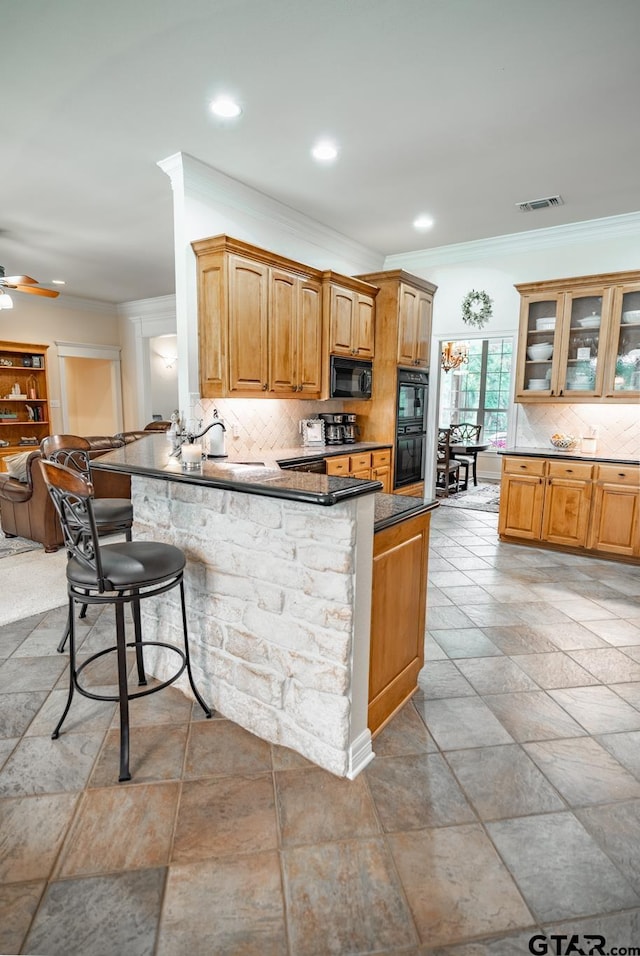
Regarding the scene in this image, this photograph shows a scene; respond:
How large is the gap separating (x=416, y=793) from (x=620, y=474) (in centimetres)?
369

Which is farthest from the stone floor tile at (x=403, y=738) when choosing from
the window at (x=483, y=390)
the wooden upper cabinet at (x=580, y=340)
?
the window at (x=483, y=390)

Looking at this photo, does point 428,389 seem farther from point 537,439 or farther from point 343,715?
point 343,715

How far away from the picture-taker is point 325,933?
135 centimetres

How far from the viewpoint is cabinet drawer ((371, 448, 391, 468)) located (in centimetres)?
534

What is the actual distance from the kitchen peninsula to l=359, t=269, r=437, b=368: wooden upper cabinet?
357cm

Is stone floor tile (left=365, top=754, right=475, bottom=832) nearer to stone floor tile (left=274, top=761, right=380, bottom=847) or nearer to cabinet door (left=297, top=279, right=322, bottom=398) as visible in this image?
stone floor tile (left=274, top=761, right=380, bottom=847)

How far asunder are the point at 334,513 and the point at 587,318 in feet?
14.6

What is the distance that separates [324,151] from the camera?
3594 millimetres

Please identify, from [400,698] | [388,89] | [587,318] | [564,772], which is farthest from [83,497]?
[587,318]

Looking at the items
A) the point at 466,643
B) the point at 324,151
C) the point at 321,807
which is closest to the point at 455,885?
the point at 321,807

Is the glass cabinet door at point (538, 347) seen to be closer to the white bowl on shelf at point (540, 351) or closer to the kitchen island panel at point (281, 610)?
the white bowl on shelf at point (540, 351)

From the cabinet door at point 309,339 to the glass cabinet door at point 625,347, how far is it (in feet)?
9.14

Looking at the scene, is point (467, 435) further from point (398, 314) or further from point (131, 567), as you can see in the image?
point (131, 567)

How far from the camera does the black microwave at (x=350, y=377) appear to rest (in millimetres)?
5023
